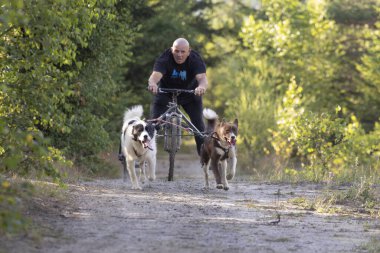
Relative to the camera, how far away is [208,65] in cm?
3312

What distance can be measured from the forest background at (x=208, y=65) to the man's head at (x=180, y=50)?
117cm

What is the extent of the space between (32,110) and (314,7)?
2491 centimetres

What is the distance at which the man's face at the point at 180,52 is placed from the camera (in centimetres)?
1190

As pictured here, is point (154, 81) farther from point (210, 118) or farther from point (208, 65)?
point (208, 65)

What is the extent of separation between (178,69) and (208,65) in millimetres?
20956

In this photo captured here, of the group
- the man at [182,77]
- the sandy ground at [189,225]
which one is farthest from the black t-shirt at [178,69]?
the sandy ground at [189,225]

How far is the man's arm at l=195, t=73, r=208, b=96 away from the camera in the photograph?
38.0 ft

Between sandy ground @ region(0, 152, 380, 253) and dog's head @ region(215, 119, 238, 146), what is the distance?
78 centimetres

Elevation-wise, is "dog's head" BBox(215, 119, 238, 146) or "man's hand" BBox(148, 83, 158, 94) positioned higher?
"man's hand" BBox(148, 83, 158, 94)

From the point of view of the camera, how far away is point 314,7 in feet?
107

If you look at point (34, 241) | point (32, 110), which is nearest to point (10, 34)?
point (32, 110)

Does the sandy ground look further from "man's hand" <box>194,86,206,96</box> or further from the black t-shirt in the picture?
the black t-shirt

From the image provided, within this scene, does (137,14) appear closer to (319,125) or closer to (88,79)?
(88,79)

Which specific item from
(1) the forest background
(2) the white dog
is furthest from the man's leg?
(1) the forest background
